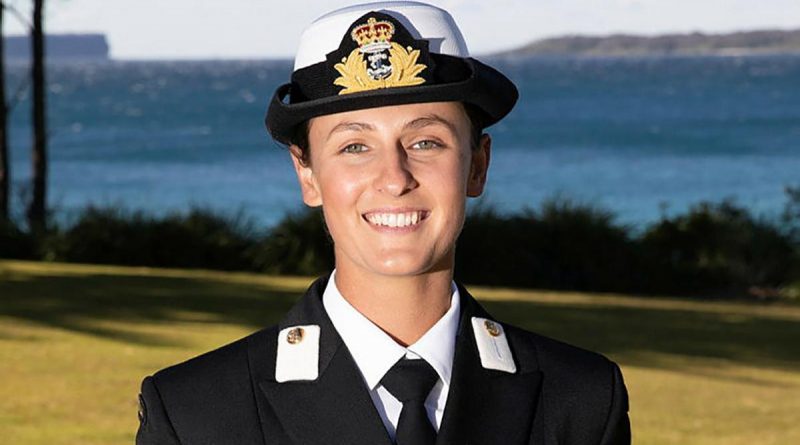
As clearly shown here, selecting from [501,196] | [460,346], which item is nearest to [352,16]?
[460,346]

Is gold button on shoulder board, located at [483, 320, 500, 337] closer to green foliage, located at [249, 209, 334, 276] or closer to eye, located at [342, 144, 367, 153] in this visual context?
eye, located at [342, 144, 367, 153]

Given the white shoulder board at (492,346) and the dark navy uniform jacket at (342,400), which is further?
the white shoulder board at (492,346)

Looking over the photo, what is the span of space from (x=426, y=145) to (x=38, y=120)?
61.9 ft

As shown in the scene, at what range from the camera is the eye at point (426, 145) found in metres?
2.76

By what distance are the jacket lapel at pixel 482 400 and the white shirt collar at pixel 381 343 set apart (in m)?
0.03

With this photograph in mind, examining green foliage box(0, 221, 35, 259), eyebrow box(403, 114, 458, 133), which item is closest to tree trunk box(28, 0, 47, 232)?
green foliage box(0, 221, 35, 259)

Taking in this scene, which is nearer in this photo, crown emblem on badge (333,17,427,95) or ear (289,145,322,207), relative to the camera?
crown emblem on badge (333,17,427,95)

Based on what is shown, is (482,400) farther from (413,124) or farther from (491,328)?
(413,124)

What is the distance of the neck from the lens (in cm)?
279

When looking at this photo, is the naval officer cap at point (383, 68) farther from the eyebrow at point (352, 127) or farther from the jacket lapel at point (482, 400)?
the jacket lapel at point (482, 400)

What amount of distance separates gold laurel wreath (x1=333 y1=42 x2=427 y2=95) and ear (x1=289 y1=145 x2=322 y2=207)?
0.21m

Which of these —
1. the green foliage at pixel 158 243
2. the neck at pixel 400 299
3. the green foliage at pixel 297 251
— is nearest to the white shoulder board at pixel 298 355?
the neck at pixel 400 299

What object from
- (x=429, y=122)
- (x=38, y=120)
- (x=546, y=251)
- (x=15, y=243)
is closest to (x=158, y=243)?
(x=15, y=243)

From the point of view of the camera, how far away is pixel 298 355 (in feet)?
9.55
